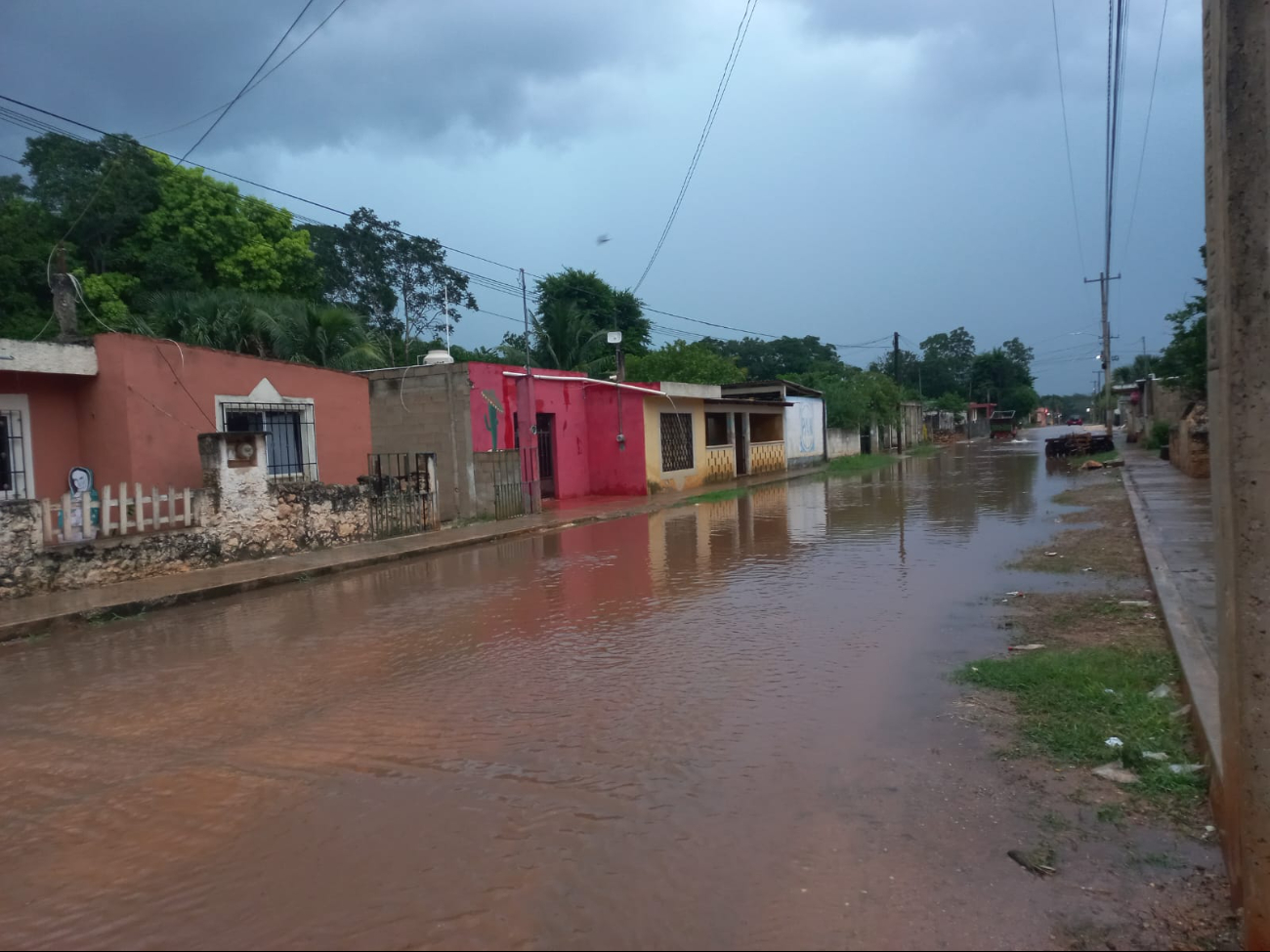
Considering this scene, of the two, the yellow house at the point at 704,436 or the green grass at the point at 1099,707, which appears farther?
the yellow house at the point at 704,436

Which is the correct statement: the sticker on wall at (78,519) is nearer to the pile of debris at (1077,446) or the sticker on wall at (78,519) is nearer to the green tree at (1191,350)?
the green tree at (1191,350)

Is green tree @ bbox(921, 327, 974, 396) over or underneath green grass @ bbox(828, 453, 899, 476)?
over

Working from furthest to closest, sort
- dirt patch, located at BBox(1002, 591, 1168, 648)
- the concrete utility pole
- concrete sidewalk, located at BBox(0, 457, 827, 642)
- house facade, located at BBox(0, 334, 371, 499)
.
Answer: house facade, located at BBox(0, 334, 371, 499) → concrete sidewalk, located at BBox(0, 457, 827, 642) → dirt patch, located at BBox(1002, 591, 1168, 648) → the concrete utility pole

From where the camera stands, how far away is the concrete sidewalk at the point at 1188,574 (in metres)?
5.08

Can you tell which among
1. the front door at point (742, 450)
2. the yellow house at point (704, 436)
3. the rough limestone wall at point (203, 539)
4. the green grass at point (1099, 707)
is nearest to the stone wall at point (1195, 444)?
the yellow house at point (704, 436)

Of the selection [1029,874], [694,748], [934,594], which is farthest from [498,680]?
[934,594]

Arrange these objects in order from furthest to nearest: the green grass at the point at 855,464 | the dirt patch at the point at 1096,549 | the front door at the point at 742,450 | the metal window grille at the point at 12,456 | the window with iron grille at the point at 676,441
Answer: the green grass at the point at 855,464 → the front door at the point at 742,450 → the window with iron grille at the point at 676,441 → the metal window grille at the point at 12,456 → the dirt patch at the point at 1096,549

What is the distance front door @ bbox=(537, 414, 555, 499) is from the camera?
2336cm

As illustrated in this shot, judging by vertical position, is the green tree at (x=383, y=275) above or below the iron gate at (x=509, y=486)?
above

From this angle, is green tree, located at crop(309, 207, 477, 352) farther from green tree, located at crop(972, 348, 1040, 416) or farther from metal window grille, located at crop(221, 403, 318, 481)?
green tree, located at crop(972, 348, 1040, 416)

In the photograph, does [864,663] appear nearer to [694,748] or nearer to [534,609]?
[694,748]

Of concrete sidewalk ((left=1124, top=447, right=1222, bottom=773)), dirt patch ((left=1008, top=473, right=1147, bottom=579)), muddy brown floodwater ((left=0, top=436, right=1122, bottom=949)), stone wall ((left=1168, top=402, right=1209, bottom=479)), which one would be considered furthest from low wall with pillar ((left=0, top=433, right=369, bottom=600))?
stone wall ((left=1168, top=402, right=1209, bottom=479))

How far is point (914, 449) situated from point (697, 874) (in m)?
55.4

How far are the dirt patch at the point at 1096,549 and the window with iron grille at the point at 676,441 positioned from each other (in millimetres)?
12089
